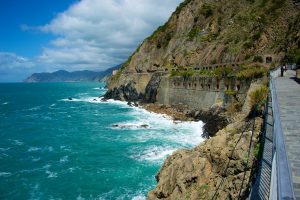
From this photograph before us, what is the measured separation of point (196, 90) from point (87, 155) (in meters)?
28.0

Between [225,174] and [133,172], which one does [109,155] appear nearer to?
[133,172]

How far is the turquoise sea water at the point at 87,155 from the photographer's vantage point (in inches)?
992

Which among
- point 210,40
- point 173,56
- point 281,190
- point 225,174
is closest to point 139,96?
point 173,56

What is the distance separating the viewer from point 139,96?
267ft

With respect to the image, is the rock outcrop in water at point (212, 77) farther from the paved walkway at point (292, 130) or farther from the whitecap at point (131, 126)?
the whitecap at point (131, 126)

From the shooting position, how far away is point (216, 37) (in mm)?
75188

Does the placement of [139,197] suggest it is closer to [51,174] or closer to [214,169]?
[51,174]

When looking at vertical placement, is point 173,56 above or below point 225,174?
above

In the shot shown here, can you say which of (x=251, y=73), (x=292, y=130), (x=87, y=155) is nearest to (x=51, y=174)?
(x=87, y=155)

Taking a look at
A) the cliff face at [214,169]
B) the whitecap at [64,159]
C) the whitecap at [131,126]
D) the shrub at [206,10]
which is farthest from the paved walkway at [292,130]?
the shrub at [206,10]

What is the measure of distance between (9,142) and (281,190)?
145 ft

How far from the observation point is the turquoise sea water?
25203mm

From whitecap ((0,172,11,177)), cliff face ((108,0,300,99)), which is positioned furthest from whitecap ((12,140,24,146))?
cliff face ((108,0,300,99))

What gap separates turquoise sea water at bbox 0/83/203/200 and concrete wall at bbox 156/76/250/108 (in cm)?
627
